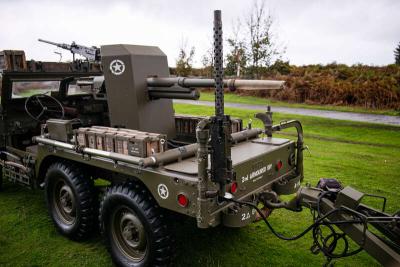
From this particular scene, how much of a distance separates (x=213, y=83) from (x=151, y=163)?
110 centimetres

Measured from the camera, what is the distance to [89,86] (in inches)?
225

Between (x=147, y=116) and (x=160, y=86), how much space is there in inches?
17.5

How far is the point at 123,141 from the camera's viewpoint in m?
3.84

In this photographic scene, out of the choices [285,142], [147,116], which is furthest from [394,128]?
[147,116]

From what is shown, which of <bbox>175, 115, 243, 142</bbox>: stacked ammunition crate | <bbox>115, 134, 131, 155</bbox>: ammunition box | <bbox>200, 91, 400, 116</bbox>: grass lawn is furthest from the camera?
<bbox>200, 91, 400, 116</bbox>: grass lawn

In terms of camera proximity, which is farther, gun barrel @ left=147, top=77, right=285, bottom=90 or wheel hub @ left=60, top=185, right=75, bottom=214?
wheel hub @ left=60, top=185, right=75, bottom=214

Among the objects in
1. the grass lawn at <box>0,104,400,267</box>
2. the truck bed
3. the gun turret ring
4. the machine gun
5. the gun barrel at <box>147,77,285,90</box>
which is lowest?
the grass lawn at <box>0,104,400,267</box>

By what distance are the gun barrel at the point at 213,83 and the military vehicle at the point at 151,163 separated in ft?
0.05

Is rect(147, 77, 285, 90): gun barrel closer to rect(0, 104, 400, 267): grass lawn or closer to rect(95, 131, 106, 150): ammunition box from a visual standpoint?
rect(95, 131, 106, 150): ammunition box

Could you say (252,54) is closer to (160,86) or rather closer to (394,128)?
(394,128)

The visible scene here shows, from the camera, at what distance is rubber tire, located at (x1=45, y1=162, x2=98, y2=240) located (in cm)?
446

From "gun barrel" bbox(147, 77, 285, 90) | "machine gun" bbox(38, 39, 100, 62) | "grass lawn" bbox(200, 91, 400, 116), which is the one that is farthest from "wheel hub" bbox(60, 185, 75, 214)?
"grass lawn" bbox(200, 91, 400, 116)

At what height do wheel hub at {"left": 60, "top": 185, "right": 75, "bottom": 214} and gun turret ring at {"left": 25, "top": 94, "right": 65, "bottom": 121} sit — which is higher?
gun turret ring at {"left": 25, "top": 94, "right": 65, "bottom": 121}

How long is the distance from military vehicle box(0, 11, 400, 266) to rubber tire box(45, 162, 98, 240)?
0.04 feet
